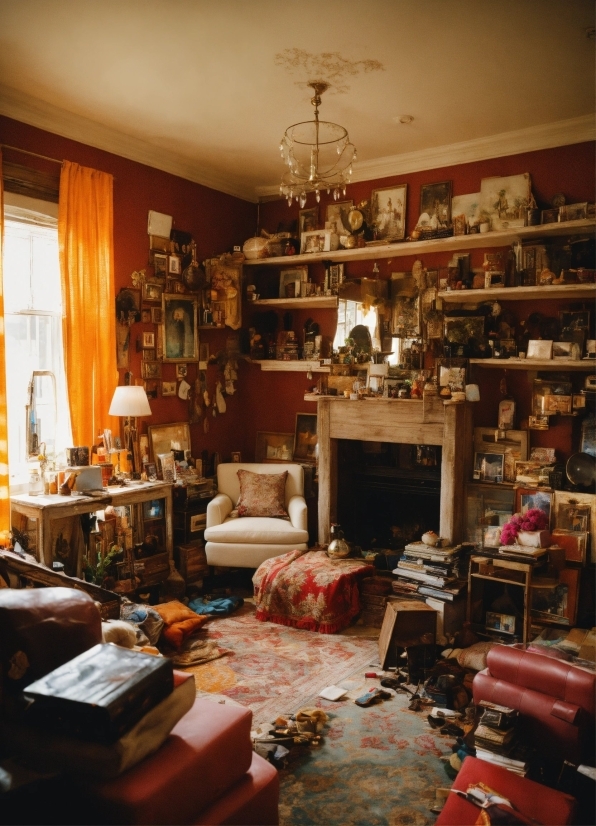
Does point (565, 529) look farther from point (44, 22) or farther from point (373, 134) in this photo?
point (44, 22)

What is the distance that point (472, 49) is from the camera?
10.9 feet

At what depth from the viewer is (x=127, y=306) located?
4895mm

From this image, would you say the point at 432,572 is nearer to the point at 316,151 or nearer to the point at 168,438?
the point at 168,438

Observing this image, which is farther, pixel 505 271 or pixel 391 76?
pixel 505 271

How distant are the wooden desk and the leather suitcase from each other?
2452 millimetres

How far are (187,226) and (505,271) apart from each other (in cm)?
273

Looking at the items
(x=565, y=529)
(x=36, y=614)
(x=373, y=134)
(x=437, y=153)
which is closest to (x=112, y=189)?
(x=373, y=134)

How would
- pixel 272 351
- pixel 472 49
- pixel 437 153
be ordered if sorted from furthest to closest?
pixel 272 351 → pixel 437 153 → pixel 472 49

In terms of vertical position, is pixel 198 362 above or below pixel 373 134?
below

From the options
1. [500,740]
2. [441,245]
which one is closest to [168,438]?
[441,245]

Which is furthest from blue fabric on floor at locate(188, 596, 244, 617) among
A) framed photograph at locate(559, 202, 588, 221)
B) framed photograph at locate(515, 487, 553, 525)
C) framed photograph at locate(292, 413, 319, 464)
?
framed photograph at locate(559, 202, 588, 221)

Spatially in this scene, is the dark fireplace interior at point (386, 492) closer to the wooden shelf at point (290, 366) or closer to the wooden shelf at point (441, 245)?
the wooden shelf at point (290, 366)

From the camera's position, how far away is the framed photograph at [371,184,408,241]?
5.23 m

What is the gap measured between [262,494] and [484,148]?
10.6ft
